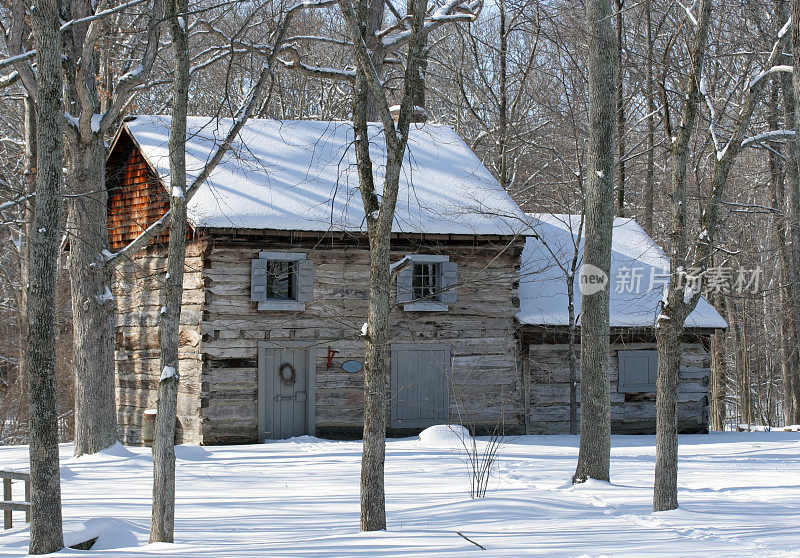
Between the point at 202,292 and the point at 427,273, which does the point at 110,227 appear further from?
the point at 427,273

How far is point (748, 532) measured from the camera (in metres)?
8.36

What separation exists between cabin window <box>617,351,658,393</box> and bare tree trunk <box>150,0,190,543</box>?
1293 cm

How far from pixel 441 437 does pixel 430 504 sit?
6653 mm

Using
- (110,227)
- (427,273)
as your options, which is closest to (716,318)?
(427,273)

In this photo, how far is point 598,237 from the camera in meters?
11.2

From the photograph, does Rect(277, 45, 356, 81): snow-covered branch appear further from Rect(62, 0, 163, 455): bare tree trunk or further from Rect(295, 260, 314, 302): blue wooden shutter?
Rect(295, 260, 314, 302): blue wooden shutter

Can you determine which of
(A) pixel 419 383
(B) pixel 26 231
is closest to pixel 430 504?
(A) pixel 419 383

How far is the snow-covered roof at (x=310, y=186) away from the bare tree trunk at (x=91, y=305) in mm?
1586

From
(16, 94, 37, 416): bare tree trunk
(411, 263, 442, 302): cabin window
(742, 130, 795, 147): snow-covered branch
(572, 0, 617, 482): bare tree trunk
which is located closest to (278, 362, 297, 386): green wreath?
(411, 263, 442, 302): cabin window

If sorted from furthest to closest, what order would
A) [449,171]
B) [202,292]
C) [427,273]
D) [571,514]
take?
[449,171] < [427,273] < [202,292] < [571,514]

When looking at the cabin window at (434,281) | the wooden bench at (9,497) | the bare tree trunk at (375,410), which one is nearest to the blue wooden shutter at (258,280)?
the cabin window at (434,281)

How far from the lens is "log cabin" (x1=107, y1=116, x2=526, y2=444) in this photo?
56.8 ft

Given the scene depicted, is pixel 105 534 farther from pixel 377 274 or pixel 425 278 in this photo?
pixel 425 278

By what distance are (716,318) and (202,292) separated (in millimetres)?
11462
